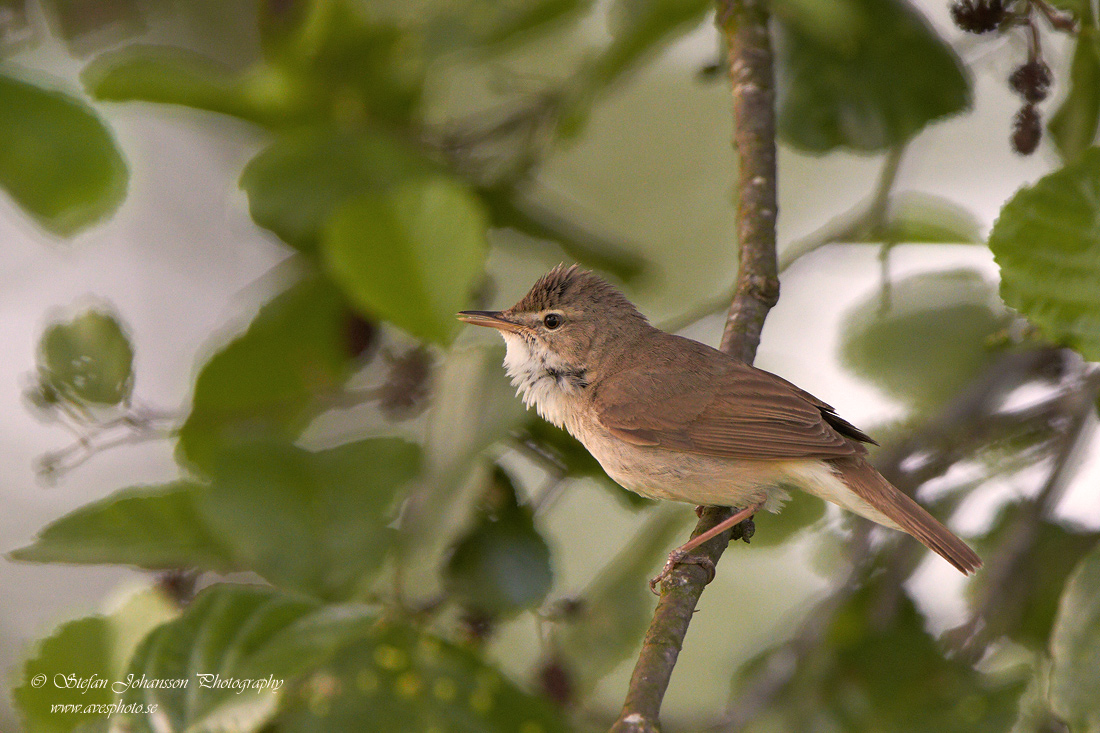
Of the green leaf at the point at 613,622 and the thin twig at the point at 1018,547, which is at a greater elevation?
the thin twig at the point at 1018,547

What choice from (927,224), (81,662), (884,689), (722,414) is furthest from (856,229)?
(81,662)

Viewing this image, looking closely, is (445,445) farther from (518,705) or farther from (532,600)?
(518,705)

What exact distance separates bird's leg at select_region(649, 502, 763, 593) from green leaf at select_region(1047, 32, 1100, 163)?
4.62 ft

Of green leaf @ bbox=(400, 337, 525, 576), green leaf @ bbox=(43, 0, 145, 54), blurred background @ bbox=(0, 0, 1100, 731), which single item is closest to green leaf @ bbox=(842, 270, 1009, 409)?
blurred background @ bbox=(0, 0, 1100, 731)

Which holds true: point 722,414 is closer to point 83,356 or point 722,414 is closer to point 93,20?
point 83,356

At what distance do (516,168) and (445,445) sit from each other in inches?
61.6

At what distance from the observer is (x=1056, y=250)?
2.42 meters

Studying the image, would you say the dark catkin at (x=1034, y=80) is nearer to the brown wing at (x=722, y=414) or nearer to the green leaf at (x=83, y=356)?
the brown wing at (x=722, y=414)

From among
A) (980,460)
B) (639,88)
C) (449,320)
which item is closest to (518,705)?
(449,320)

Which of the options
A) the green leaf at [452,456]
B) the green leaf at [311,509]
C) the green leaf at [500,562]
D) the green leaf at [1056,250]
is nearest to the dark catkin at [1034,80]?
the green leaf at [1056,250]

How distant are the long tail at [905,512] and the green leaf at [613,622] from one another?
2.30ft

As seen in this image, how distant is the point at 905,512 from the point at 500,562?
1204 mm

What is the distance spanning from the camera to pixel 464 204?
10.1ft

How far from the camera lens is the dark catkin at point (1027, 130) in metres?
3.06
